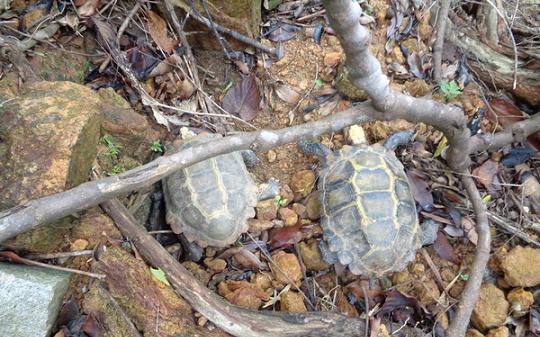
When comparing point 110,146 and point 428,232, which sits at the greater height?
point 110,146

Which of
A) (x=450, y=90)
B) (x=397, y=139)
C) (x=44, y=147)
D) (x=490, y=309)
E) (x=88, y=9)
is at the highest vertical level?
(x=88, y=9)

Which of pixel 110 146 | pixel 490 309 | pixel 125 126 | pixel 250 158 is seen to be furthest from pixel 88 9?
pixel 490 309

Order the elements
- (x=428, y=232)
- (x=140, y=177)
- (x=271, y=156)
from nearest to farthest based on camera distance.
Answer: (x=140, y=177) < (x=428, y=232) < (x=271, y=156)

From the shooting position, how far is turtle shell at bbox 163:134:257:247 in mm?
3113

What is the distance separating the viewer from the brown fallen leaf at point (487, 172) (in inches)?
138

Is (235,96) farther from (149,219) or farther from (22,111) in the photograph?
(22,111)

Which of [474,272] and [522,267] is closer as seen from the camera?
[474,272]

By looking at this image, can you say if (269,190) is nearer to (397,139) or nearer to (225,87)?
(225,87)

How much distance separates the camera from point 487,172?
11.5 feet

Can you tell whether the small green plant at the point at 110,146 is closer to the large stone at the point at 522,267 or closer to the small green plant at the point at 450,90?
the small green plant at the point at 450,90

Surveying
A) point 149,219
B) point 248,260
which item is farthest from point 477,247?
point 149,219

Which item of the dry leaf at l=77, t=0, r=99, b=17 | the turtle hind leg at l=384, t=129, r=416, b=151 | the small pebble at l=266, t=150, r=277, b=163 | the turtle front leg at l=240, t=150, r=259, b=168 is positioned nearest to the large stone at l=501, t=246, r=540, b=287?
the turtle hind leg at l=384, t=129, r=416, b=151

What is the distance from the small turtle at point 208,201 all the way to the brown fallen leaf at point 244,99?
1.38ft

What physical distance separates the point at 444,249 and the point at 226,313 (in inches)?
71.1
